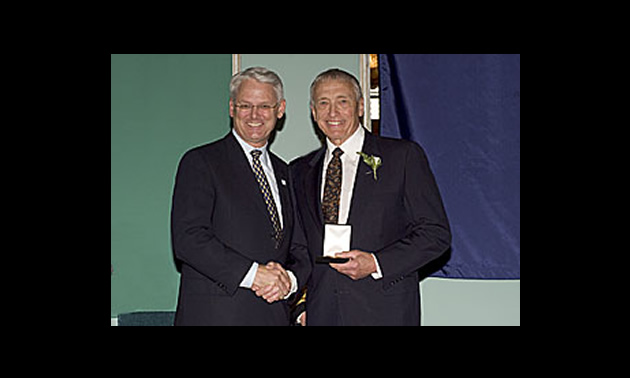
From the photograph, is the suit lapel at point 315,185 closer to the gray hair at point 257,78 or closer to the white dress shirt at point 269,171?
the white dress shirt at point 269,171

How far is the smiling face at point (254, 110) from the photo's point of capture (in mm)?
2545

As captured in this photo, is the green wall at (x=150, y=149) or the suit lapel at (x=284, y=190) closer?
the suit lapel at (x=284, y=190)

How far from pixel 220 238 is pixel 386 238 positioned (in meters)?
0.69

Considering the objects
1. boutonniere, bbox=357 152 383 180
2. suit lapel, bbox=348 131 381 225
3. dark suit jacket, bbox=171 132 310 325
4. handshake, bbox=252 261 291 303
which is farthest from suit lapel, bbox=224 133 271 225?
boutonniere, bbox=357 152 383 180

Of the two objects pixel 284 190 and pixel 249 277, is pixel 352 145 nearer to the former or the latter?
pixel 284 190

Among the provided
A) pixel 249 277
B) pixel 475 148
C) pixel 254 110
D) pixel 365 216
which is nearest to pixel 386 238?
pixel 365 216

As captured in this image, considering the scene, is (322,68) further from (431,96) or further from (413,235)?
(413,235)

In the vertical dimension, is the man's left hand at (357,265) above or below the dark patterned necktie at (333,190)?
below

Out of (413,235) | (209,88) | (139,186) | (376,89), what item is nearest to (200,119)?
(209,88)

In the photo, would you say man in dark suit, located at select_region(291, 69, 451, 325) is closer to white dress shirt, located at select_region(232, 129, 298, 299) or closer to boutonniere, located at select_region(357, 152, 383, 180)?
boutonniere, located at select_region(357, 152, 383, 180)

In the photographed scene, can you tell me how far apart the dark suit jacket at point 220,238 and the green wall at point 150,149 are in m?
1.17

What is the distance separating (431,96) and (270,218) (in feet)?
5.22

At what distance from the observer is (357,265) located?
2.37m

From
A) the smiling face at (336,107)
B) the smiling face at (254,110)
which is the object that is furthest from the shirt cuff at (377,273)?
the smiling face at (254,110)
